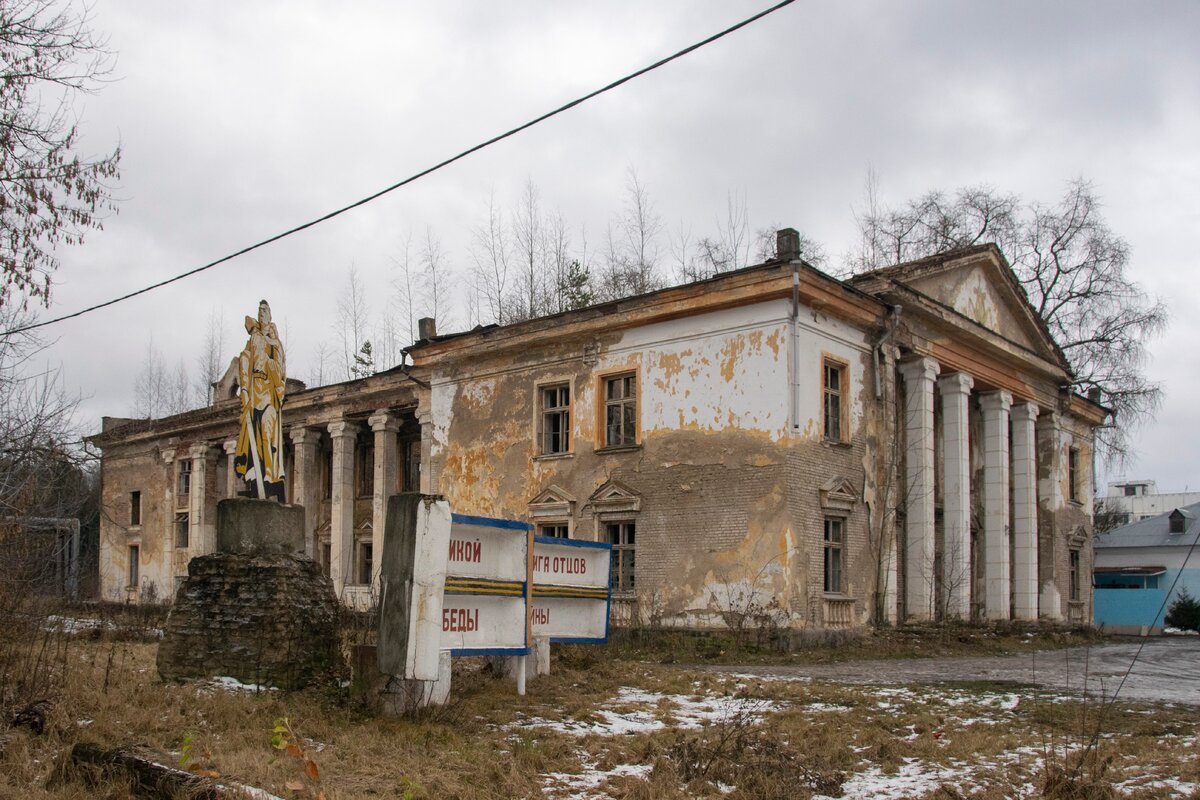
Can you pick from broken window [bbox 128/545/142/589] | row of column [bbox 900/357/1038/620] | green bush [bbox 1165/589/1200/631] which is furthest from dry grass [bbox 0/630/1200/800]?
broken window [bbox 128/545/142/589]

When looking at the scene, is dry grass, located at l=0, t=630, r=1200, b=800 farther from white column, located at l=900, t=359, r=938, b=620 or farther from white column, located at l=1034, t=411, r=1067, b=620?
white column, located at l=1034, t=411, r=1067, b=620

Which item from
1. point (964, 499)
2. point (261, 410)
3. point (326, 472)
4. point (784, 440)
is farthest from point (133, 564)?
point (261, 410)

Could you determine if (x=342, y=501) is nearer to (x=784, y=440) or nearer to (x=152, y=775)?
(x=784, y=440)

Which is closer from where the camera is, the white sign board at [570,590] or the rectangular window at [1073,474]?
the white sign board at [570,590]

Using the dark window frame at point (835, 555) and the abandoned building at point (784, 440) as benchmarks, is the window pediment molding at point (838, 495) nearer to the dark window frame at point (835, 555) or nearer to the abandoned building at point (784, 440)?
the abandoned building at point (784, 440)

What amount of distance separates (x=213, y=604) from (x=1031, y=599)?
21.5m

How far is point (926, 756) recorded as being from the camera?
8.16 m

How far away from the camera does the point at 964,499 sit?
77.7ft

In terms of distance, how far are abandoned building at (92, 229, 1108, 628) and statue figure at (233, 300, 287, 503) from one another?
9383 millimetres

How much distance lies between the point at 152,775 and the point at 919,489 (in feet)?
60.1

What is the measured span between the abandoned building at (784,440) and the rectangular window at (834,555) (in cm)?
4

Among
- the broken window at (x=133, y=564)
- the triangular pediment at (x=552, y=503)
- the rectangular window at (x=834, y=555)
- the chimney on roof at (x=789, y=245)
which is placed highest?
the chimney on roof at (x=789, y=245)

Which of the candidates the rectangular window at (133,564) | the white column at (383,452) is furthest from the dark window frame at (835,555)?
the rectangular window at (133,564)

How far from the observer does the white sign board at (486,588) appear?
9430 millimetres
